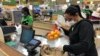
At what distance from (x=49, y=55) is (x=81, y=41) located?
446 mm

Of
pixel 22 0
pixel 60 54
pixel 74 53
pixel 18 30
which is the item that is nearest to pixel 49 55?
pixel 60 54

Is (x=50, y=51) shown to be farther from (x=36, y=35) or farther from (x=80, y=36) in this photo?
(x=36, y=35)

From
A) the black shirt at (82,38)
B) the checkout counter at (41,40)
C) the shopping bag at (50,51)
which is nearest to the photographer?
the black shirt at (82,38)

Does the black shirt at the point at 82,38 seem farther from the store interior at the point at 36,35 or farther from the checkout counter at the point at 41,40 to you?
the checkout counter at the point at 41,40

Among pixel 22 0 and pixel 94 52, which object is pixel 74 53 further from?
pixel 22 0

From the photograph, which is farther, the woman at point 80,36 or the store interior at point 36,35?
the store interior at point 36,35

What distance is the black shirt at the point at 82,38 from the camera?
1867mm

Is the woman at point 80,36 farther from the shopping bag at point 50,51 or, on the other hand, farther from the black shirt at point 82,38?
the shopping bag at point 50,51

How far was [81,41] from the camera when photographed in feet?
6.18

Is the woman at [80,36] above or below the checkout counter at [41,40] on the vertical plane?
above

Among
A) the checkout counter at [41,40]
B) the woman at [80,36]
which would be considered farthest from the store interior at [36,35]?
the woman at [80,36]

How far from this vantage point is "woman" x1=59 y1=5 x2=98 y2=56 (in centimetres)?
187

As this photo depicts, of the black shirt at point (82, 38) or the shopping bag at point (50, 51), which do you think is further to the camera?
the shopping bag at point (50, 51)

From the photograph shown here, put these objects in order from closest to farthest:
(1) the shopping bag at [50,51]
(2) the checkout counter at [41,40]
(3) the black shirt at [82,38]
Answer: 1. (3) the black shirt at [82,38]
2. (2) the checkout counter at [41,40]
3. (1) the shopping bag at [50,51]
